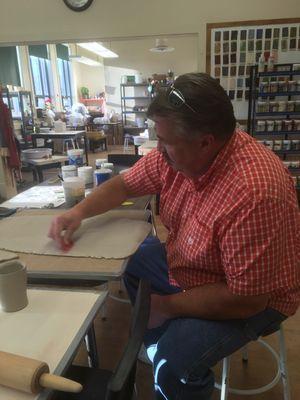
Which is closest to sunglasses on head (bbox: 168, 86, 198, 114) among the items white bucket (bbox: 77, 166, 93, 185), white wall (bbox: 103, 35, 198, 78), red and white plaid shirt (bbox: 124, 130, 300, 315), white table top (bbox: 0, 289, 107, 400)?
red and white plaid shirt (bbox: 124, 130, 300, 315)

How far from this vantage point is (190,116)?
0.85 m

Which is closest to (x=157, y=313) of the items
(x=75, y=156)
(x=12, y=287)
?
(x=12, y=287)

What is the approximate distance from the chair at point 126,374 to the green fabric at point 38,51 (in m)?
7.90

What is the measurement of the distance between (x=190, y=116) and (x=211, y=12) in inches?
117

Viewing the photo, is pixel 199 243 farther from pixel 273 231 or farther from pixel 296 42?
pixel 296 42

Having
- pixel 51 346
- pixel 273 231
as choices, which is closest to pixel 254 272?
pixel 273 231

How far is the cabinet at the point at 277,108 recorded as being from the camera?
3.21 metres

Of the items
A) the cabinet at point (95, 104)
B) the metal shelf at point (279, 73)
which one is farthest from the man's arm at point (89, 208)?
the cabinet at point (95, 104)

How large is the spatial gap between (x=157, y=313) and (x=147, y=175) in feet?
1.83

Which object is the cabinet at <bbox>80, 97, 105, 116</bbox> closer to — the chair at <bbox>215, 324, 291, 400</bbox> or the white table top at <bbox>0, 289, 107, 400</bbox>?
the chair at <bbox>215, 324, 291, 400</bbox>

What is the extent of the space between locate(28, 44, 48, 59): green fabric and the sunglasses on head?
7660 mm

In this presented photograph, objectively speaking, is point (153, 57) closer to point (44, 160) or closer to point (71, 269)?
point (44, 160)

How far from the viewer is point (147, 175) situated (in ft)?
4.33

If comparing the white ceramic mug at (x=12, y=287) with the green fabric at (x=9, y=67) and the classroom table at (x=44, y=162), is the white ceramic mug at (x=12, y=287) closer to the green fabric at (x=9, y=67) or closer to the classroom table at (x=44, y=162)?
the classroom table at (x=44, y=162)
